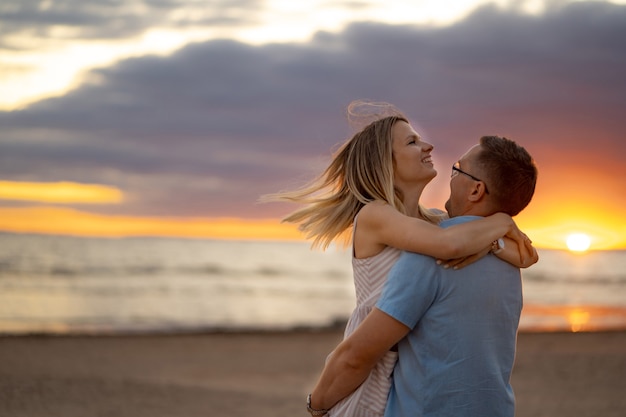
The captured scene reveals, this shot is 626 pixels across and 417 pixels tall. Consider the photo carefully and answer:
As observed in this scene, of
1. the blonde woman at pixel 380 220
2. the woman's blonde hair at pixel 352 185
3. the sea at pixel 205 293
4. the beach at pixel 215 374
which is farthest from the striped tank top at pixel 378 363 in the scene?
the sea at pixel 205 293

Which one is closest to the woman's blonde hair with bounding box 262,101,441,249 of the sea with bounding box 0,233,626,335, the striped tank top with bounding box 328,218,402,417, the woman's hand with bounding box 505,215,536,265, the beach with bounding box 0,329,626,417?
the striped tank top with bounding box 328,218,402,417

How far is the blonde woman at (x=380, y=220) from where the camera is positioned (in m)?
2.49

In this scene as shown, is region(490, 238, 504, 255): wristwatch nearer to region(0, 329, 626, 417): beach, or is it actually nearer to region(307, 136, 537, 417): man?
region(307, 136, 537, 417): man

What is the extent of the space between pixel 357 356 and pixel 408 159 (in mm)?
864

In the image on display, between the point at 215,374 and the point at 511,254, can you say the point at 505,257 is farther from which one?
the point at 215,374

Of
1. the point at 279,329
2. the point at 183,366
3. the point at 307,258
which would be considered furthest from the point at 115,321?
the point at 307,258

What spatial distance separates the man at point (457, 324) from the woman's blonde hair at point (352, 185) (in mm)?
412

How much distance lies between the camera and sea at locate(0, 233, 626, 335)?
1977 centimetres

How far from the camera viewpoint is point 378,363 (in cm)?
262

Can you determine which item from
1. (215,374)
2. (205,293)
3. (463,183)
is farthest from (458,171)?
(205,293)

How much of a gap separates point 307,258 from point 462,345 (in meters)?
46.5

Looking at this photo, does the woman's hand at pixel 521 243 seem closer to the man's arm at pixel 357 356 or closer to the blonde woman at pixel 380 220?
the blonde woman at pixel 380 220

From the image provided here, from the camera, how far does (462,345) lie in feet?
7.95

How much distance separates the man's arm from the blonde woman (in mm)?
46
